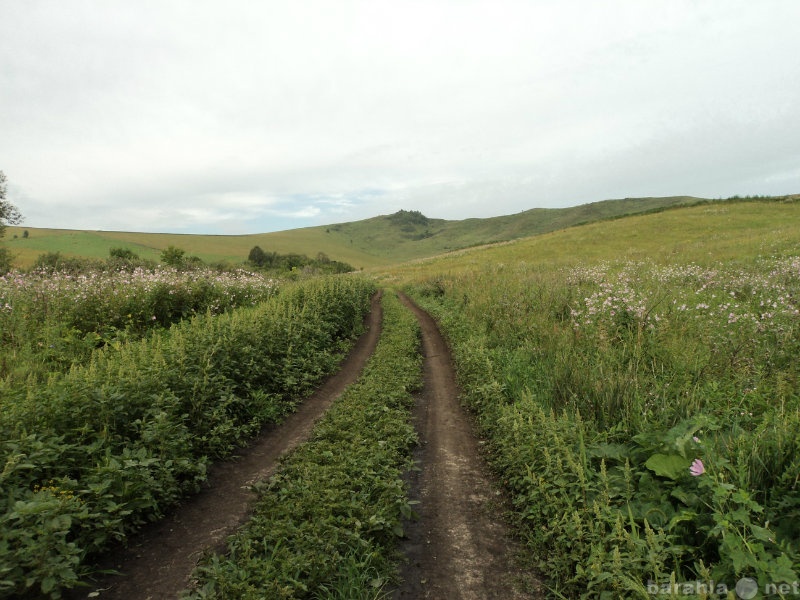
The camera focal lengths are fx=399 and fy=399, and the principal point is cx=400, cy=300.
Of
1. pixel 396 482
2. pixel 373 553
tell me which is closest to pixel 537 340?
pixel 396 482

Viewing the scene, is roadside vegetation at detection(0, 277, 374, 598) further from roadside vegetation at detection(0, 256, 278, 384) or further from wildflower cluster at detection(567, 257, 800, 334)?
wildflower cluster at detection(567, 257, 800, 334)

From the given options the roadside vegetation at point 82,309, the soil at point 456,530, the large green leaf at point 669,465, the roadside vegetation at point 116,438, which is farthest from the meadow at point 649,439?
the roadside vegetation at point 82,309

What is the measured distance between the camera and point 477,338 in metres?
12.0

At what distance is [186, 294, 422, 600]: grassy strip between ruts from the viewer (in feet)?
11.9

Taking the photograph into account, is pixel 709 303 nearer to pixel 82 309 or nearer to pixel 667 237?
pixel 82 309

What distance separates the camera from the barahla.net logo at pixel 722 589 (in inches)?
107

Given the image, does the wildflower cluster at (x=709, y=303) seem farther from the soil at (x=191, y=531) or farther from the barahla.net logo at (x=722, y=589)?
the soil at (x=191, y=531)

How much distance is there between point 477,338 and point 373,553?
859 centimetres

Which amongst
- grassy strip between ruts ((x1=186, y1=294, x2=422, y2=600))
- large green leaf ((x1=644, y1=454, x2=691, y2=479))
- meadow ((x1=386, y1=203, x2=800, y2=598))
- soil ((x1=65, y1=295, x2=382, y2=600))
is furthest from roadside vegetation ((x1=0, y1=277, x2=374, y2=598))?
large green leaf ((x1=644, y1=454, x2=691, y2=479))

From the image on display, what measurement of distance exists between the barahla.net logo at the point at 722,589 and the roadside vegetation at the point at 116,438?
4.74m

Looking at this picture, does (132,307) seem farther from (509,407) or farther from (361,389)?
(509,407)

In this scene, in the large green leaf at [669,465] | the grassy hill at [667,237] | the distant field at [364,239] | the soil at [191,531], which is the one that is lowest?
the soil at [191,531]

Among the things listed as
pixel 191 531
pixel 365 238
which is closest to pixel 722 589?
pixel 191 531

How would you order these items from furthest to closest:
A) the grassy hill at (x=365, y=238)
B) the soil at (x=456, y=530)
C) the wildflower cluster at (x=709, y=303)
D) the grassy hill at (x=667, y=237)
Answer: the grassy hill at (x=365, y=238)
the grassy hill at (x=667, y=237)
the wildflower cluster at (x=709, y=303)
the soil at (x=456, y=530)
